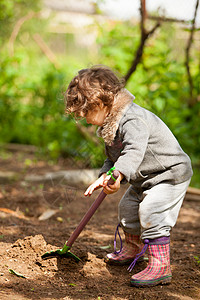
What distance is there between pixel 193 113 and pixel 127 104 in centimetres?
317

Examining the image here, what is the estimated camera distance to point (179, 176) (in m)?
2.17

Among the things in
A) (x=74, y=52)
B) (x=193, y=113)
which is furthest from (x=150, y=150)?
(x=74, y=52)

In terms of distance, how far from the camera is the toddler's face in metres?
2.11

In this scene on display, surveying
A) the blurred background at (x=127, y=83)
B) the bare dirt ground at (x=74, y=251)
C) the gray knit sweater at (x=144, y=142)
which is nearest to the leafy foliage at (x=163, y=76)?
the blurred background at (x=127, y=83)

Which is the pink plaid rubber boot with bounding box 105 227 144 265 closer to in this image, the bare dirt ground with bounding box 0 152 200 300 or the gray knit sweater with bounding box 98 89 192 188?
the bare dirt ground with bounding box 0 152 200 300

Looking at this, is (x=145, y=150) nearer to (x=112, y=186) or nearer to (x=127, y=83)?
(x=112, y=186)

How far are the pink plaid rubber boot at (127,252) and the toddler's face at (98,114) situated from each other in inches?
29.8

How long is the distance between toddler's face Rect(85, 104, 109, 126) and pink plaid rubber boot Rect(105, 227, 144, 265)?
2.48 ft

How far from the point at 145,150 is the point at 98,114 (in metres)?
0.33

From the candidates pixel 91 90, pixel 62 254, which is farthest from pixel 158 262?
pixel 91 90

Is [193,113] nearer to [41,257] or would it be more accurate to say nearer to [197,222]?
[197,222]

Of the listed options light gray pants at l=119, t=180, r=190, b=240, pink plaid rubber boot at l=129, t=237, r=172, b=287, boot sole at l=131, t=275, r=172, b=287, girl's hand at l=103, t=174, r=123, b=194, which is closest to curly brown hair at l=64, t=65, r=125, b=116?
girl's hand at l=103, t=174, r=123, b=194

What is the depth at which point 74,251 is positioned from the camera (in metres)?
2.43

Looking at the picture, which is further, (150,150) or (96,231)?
(96,231)
